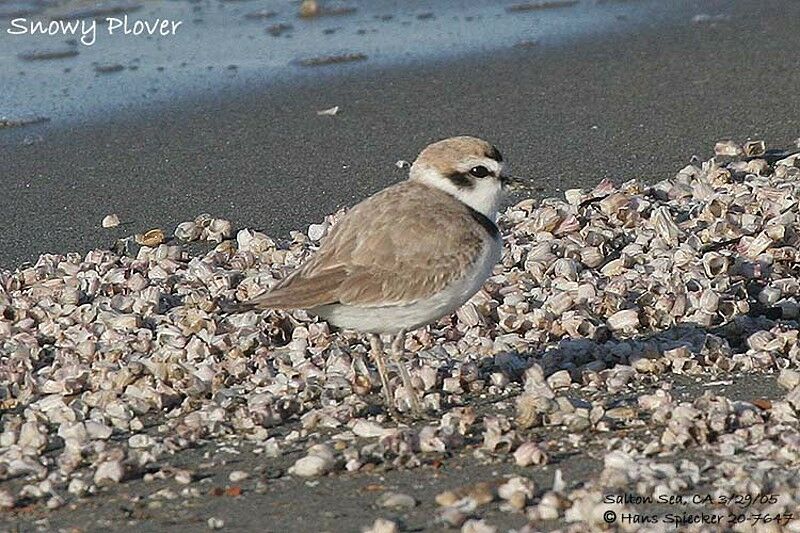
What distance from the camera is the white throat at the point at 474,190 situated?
5.54 meters

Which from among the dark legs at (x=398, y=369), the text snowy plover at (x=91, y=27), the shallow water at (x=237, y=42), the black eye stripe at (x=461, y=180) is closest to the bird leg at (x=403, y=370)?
the dark legs at (x=398, y=369)

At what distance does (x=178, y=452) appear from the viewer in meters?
4.98

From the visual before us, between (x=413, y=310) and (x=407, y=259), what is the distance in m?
0.18

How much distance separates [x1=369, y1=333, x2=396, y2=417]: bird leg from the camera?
5.36 metres

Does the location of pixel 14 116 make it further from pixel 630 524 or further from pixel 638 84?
pixel 630 524

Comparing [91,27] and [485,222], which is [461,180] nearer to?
[485,222]

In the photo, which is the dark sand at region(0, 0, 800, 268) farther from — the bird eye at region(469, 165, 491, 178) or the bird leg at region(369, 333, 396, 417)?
the bird eye at region(469, 165, 491, 178)

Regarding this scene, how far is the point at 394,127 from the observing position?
9172 mm

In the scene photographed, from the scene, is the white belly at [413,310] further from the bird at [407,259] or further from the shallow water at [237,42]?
the shallow water at [237,42]

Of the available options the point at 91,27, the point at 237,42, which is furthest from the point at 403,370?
the point at 91,27

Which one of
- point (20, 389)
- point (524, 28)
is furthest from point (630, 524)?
point (524, 28)

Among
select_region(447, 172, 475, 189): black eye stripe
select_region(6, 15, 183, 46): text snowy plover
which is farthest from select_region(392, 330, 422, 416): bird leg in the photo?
select_region(6, 15, 183, 46): text snowy plover

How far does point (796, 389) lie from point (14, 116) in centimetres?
613

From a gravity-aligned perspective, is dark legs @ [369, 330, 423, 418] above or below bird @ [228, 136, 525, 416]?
below
